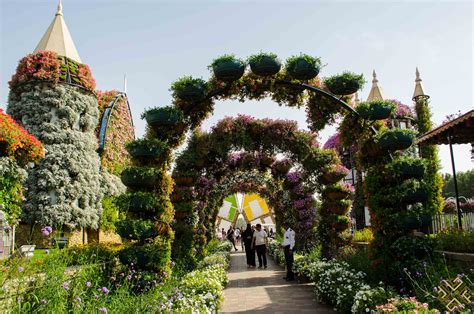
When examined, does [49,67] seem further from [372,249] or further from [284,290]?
[372,249]

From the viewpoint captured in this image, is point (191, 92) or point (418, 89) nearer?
point (191, 92)

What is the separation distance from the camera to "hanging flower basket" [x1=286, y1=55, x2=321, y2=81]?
7.89 m

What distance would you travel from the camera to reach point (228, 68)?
781 cm

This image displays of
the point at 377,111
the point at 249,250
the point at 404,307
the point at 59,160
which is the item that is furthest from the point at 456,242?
the point at 59,160

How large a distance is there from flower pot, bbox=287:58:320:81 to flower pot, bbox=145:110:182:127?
2.59m

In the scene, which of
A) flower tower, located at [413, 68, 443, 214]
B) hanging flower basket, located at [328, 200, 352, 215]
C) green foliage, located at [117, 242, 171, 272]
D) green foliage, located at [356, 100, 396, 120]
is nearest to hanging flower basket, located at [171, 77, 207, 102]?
green foliage, located at [117, 242, 171, 272]

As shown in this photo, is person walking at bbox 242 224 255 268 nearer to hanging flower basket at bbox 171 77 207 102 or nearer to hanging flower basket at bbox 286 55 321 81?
hanging flower basket at bbox 171 77 207 102

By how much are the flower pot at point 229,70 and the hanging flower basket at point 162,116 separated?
3.86 ft

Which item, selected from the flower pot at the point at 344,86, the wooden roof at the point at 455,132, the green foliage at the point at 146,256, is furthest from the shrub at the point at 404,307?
the wooden roof at the point at 455,132

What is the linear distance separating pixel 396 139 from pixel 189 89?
426cm

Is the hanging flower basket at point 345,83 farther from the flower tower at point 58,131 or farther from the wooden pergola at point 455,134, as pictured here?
the flower tower at point 58,131

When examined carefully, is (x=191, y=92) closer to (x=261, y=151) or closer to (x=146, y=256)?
(x=146, y=256)

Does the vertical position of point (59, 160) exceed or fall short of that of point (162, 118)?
it exceeds it

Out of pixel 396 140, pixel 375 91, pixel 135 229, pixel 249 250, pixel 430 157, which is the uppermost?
pixel 375 91
